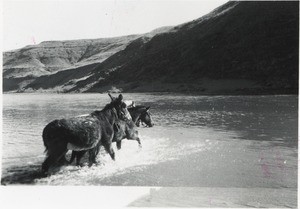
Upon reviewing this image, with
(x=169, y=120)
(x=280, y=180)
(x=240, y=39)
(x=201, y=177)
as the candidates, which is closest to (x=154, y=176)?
(x=201, y=177)

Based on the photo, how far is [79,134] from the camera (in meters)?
8.22

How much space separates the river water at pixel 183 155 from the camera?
8.86 meters

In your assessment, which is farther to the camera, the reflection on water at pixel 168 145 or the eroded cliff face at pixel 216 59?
the eroded cliff face at pixel 216 59

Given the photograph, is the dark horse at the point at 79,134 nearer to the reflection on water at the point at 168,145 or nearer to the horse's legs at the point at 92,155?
the horse's legs at the point at 92,155

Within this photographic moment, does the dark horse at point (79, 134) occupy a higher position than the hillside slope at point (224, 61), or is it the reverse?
the hillside slope at point (224, 61)

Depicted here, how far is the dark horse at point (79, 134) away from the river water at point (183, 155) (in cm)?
52

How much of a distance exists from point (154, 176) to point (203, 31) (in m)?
39.9

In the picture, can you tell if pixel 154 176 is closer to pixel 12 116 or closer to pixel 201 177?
pixel 201 177

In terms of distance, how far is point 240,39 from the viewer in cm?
3581

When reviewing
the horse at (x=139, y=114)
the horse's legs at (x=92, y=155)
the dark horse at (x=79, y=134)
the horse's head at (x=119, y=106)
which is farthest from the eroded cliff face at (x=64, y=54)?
the horse's legs at (x=92, y=155)

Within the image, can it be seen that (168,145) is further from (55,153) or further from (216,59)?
(216,59)

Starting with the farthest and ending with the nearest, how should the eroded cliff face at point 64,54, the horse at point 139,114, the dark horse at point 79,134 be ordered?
the eroded cliff face at point 64,54, the horse at point 139,114, the dark horse at point 79,134

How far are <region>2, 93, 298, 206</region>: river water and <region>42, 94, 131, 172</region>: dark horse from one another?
0.52 meters

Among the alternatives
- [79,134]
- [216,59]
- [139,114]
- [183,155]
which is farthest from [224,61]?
[79,134]
